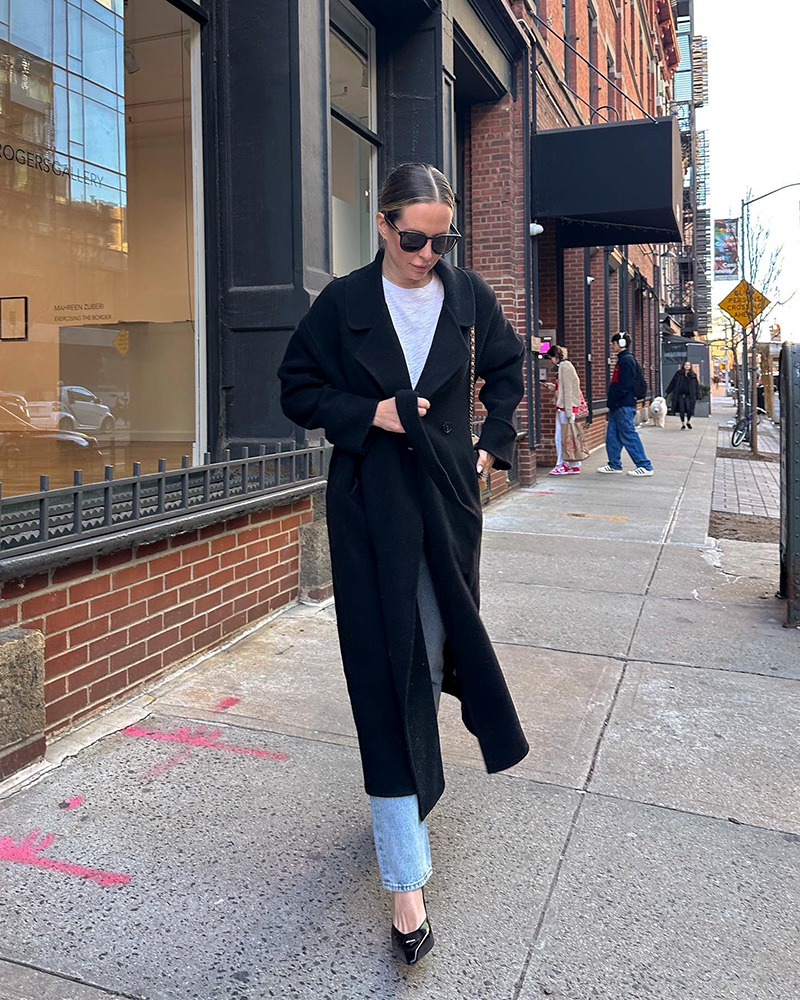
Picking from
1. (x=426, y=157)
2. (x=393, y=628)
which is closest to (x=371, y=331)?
(x=393, y=628)

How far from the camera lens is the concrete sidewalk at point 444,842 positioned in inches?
83.1

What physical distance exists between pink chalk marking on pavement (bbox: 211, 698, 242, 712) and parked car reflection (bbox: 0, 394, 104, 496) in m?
1.22

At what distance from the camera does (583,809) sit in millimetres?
2898

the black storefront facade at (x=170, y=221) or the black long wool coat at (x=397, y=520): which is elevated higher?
the black storefront facade at (x=170, y=221)

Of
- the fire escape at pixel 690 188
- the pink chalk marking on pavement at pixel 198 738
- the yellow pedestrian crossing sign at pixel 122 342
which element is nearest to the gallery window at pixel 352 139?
the yellow pedestrian crossing sign at pixel 122 342

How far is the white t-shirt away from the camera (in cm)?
230

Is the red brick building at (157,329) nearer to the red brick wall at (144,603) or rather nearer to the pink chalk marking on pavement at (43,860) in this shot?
the red brick wall at (144,603)

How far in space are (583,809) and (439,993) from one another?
101 cm

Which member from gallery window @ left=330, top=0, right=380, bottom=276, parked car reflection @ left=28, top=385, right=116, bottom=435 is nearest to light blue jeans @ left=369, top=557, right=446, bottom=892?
parked car reflection @ left=28, top=385, right=116, bottom=435

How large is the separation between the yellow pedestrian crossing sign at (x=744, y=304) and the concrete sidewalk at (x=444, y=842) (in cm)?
1551

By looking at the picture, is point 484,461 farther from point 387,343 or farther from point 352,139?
point 352,139

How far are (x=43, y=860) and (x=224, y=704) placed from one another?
1.22 metres

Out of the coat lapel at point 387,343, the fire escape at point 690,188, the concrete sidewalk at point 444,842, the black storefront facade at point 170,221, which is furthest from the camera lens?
the fire escape at point 690,188

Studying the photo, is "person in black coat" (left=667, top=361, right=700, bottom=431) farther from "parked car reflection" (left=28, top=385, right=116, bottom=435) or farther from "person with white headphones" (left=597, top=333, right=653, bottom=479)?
"parked car reflection" (left=28, top=385, right=116, bottom=435)
